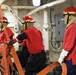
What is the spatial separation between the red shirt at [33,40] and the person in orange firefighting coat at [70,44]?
3.07ft

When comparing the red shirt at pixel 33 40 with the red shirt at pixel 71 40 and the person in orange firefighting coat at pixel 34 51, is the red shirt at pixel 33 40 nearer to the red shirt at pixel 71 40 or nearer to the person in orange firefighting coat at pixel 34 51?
the person in orange firefighting coat at pixel 34 51

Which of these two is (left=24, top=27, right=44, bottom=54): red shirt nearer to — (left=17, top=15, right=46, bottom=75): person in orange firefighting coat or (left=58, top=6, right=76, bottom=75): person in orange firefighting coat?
(left=17, top=15, right=46, bottom=75): person in orange firefighting coat

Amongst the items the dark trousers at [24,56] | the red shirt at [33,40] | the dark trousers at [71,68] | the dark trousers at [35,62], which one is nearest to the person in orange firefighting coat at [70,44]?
the dark trousers at [71,68]

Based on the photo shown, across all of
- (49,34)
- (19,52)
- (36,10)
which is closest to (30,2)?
(36,10)

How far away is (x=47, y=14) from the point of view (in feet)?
19.3

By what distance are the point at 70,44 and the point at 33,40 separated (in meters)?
1.19

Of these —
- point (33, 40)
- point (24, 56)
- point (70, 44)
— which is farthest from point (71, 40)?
point (24, 56)

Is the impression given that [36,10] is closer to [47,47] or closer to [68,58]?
[47,47]

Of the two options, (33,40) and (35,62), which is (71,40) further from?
(35,62)

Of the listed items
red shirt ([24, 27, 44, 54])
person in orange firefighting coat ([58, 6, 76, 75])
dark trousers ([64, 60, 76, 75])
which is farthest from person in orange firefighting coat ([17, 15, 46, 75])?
Result: dark trousers ([64, 60, 76, 75])

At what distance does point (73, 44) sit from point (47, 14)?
2.91 meters

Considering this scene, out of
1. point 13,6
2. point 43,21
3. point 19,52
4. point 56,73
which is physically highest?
point 13,6

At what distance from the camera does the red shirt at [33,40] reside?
4004 mm

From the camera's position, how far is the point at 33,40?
4098 mm
